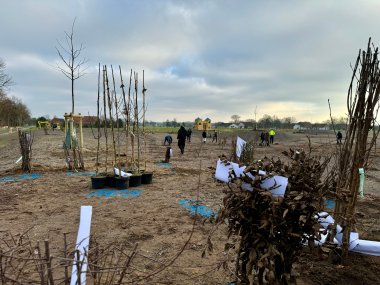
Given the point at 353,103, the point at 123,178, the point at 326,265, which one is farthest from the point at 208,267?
the point at 123,178

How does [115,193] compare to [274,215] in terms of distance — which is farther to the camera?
[115,193]

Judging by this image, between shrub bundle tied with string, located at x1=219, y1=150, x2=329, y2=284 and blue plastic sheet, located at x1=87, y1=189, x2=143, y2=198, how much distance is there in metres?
5.19

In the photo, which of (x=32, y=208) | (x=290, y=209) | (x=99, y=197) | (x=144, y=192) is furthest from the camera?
(x=144, y=192)

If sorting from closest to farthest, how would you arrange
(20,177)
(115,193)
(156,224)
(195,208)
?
1. (156,224)
2. (195,208)
3. (115,193)
4. (20,177)

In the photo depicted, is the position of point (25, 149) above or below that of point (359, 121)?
below

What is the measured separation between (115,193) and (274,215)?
19.3ft

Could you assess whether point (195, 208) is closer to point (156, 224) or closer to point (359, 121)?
point (156, 224)

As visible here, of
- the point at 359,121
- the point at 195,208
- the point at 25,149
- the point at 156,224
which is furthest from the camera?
the point at 25,149

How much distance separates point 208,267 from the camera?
3434 mm

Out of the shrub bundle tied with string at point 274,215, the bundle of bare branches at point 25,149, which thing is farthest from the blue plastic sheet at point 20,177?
the shrub bundle tied with string at point 274,215

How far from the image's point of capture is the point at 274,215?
192 centimetres

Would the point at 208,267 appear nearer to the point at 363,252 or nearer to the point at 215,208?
the point at 363,252

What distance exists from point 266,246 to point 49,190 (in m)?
6.80

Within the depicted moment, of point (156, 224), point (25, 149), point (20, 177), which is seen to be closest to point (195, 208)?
point (156, 224)
